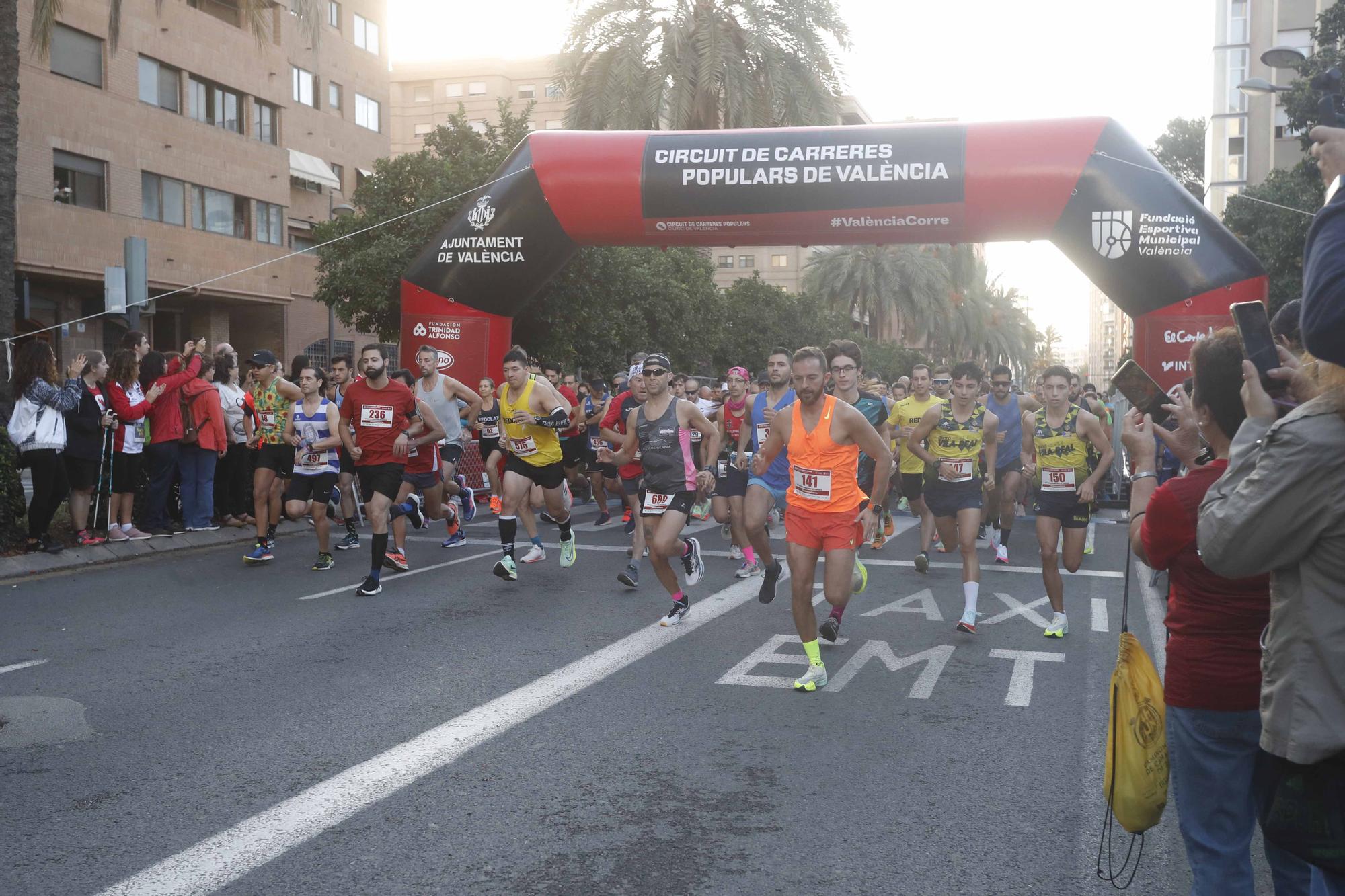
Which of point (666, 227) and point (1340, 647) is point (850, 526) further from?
point (666, 227)

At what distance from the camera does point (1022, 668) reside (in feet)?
23.2

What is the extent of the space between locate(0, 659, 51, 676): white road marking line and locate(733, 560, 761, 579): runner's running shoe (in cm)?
556

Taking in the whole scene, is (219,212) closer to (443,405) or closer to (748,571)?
(443,405)

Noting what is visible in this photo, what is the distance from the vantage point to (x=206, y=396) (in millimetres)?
12422

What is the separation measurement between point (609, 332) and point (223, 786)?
21.8 m

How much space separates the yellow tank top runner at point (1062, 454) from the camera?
859 centimetres

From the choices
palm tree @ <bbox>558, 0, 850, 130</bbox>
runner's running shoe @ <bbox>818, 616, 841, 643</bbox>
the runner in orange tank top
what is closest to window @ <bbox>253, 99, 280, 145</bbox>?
palm tree @ <bbox>558, 0, 850, 130</bbox>

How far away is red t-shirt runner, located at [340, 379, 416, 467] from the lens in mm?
10062

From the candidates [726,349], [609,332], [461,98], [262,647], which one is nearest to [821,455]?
[262,647]

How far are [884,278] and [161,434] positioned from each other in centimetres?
3846

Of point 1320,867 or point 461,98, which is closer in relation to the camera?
point 1320,867

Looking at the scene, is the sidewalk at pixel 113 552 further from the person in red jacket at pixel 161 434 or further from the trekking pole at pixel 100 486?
the trekking pole at pixel 100 486

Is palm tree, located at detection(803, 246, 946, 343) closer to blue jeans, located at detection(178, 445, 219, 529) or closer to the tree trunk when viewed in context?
blue jeans, located at detection(178, 445, 219, 529)

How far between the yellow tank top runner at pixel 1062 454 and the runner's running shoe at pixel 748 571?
2769 mm
